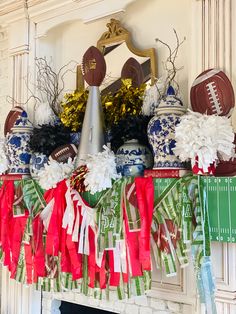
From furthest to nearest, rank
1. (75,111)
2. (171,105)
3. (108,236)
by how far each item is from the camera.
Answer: (75,111), (108,236), (171,105)

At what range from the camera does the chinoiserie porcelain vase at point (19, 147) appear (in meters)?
2.83

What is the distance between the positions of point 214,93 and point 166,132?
11.4 inches

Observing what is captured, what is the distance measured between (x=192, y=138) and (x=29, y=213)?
1.23 meters

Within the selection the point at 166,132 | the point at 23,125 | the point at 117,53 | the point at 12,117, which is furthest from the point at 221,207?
the point at 12,117

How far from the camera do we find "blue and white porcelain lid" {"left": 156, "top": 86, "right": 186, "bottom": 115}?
2.19 meters

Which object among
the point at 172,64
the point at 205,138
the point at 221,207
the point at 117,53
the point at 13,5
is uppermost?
the point at 13,5

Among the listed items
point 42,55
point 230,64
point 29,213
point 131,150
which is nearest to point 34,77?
point 42,55

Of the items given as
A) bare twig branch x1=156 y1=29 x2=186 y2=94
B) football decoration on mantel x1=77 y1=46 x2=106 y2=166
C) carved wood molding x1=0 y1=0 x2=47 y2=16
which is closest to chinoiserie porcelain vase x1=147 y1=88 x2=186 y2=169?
bare twig branch x1=156 y1=29 x2=186 y2=94

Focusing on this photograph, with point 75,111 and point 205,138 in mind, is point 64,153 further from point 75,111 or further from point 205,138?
point 205,138

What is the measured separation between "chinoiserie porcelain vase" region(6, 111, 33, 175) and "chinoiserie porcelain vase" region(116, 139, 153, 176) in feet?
2.52

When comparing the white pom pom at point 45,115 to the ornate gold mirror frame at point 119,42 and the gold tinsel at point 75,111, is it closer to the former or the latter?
the gold tinsel at point 75,111

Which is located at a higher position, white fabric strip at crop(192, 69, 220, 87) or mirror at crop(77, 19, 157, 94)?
mirror at crop(77, 19, 157, 94)

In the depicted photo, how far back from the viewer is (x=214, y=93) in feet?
6.75

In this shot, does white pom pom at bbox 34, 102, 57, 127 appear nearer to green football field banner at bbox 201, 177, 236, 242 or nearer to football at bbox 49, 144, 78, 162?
football at bbox 49, 144, 78, 162
